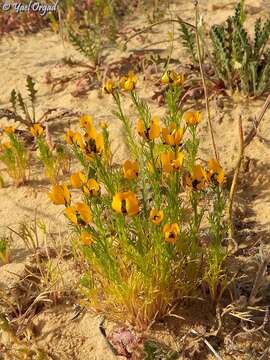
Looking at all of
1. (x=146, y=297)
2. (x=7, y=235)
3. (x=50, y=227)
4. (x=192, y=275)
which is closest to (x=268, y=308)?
(x=192, y=275)

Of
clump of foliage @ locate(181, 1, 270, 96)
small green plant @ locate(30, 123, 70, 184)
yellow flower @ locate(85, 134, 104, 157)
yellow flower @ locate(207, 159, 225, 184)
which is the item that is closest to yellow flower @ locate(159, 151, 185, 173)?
yellow flower @ locate(207, 159, 225, 184)

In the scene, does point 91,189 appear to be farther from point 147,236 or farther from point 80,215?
point 147,236

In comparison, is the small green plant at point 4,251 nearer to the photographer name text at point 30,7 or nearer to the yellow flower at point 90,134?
the yellow flower at point 90,134

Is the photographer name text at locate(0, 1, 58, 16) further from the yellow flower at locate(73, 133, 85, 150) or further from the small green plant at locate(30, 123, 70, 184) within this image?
the yellow flower at locate(73, 133, 85, 150)

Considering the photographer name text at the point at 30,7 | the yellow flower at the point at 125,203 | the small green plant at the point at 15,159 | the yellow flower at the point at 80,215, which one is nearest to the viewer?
the yellow flower at the point at 125,203

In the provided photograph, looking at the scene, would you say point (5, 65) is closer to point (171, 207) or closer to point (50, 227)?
point (50, 227)

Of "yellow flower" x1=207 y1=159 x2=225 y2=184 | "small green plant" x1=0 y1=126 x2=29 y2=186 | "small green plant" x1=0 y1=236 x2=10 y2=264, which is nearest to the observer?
"yellow flower" x1=207 y1=159 x2=225 y2=184

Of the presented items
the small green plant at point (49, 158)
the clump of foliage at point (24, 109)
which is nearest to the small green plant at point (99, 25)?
the clump of foliage at point (24, 109)

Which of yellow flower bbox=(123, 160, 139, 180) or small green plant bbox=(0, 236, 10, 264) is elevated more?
yellow flower bbox=(123, 160, 139, 180)
